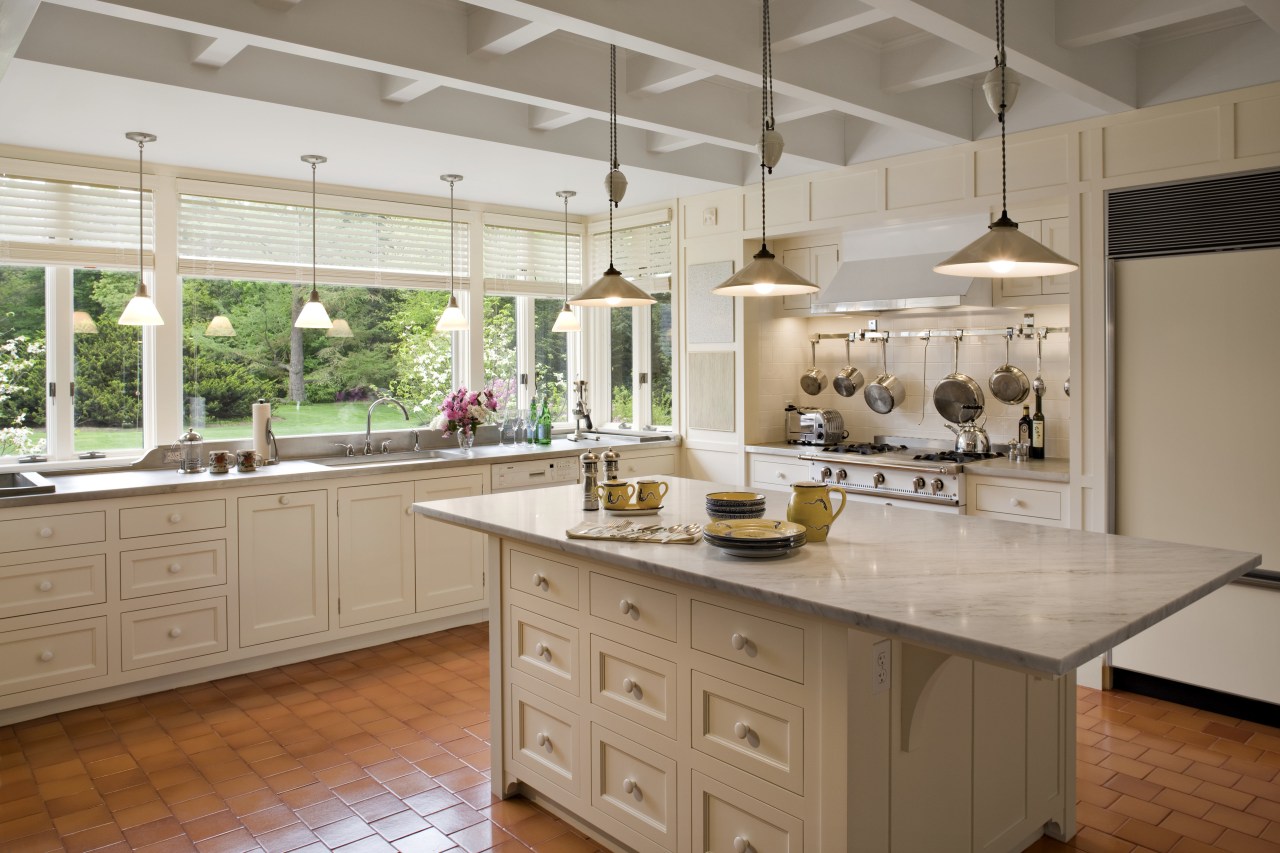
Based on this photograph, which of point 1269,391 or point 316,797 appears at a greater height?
point 1269,391

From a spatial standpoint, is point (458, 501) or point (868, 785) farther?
point (458, 501)

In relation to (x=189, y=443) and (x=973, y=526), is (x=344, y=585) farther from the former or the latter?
(x=973, y=526)

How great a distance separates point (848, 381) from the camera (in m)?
5.42

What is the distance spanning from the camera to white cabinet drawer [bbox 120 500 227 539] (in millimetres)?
3947

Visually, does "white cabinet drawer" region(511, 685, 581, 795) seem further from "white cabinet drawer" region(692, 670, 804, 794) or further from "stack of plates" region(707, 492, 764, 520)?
"stack of plates" region(707, 492, 764, 520)

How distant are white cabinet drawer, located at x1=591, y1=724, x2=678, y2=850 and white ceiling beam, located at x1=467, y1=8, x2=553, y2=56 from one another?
2.43 metres

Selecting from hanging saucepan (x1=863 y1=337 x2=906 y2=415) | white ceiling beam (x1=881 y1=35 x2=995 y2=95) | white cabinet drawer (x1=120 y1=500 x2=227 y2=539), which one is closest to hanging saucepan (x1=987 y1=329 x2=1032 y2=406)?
hanging saucepan (x1=863 y1=337 x2=906 y2=415)

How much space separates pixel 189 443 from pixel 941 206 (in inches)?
157

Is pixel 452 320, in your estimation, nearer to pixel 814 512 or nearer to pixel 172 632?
pixel 172 632

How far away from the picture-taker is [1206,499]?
369cm

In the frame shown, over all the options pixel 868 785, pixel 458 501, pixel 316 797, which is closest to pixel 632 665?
pixel 868 785

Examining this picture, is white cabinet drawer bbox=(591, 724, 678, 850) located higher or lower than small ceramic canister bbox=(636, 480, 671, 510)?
lower

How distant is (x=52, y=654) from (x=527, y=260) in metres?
3.66

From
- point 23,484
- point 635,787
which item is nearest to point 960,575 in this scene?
point 635,787
